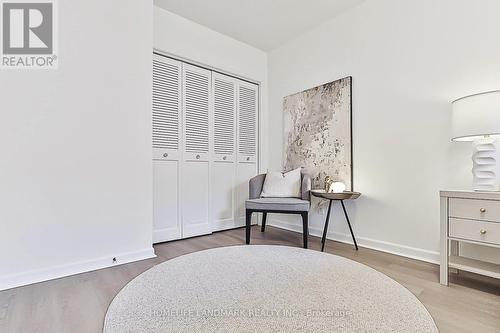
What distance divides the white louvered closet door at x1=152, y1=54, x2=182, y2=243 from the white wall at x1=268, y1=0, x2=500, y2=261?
5.58 ft

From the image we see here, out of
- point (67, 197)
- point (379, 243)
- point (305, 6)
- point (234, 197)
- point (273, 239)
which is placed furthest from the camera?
point (234, 197)

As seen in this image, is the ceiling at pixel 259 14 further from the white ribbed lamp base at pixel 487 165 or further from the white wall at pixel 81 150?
the white ribbed lamp base at pixel 487 165

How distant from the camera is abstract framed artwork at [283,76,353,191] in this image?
2.89 m

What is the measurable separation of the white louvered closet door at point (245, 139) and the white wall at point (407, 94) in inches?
42.2

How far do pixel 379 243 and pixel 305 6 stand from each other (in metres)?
2.53

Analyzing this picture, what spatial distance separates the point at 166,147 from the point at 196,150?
378mm

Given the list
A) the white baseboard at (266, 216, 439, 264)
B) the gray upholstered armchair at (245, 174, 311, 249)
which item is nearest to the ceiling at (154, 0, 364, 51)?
the gray upholstered armchair at (245, 174, 311, 249)

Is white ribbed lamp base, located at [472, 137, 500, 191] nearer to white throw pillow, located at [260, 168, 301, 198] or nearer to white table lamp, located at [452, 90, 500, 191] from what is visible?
white table lamp, located at [452, 90, 500, 191]

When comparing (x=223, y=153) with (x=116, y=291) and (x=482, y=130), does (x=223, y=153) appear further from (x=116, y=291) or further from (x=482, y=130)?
(x=482, y=130)

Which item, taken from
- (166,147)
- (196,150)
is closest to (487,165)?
(196,150)

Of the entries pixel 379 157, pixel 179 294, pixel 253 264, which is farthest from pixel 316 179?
pixel 179 294

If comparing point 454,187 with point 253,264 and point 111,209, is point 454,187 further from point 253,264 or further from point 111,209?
point 111,209

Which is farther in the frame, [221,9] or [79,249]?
[221,9]

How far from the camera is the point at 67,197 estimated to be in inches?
80.0
